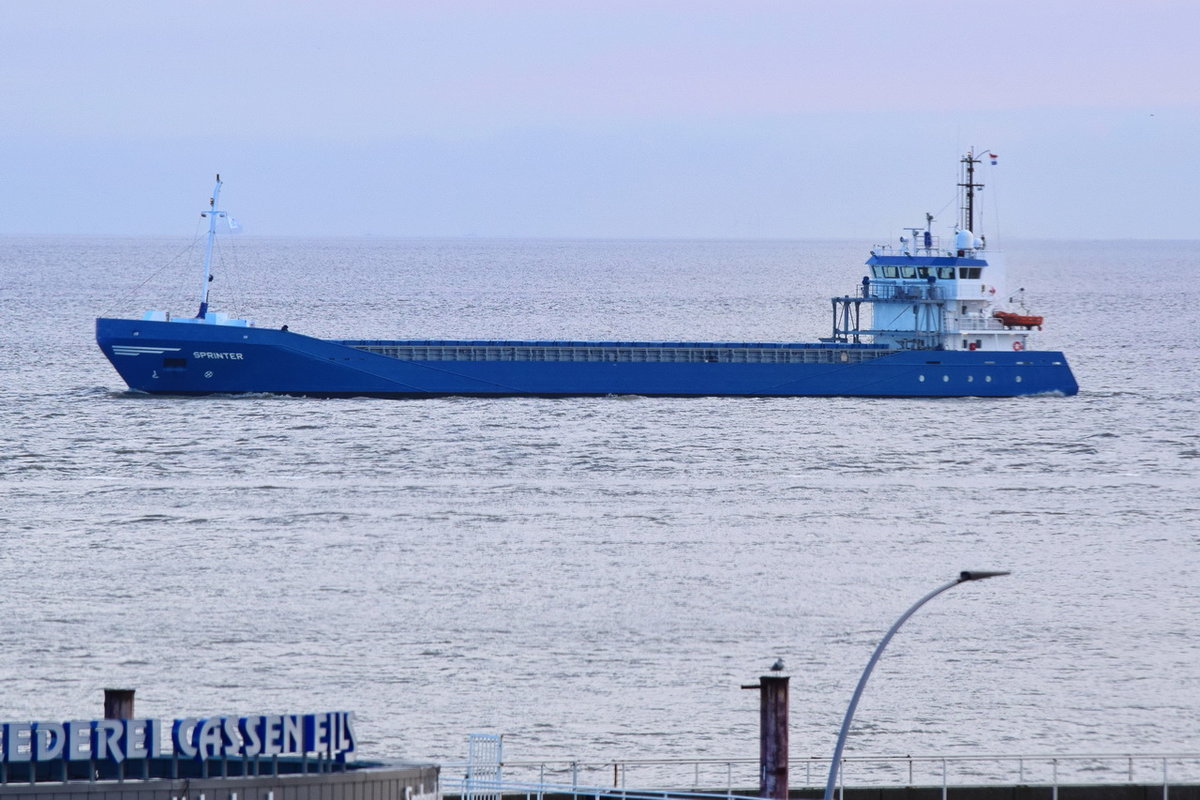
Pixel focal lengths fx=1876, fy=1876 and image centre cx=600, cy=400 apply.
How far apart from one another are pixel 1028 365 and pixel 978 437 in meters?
9.59

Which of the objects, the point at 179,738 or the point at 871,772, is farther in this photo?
the point at 871,772

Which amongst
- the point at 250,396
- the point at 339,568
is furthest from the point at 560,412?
the point at 339,568

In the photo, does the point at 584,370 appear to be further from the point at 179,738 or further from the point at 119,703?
the point at 179,738

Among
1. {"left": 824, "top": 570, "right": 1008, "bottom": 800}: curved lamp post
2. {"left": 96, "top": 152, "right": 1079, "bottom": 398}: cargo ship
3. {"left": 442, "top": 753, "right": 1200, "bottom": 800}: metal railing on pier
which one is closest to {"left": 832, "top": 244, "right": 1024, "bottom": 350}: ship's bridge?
{"left": 96, "top": 152, "right": 1079, "bottom": 398}: cargo ship

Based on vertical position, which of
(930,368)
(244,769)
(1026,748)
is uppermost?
(930,368)

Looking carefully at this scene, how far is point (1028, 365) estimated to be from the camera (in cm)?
7694

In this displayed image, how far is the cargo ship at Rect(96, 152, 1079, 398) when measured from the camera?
73.2 meters

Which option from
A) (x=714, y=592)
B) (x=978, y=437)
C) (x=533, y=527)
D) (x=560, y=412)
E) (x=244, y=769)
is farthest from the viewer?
(x=560, y=412)

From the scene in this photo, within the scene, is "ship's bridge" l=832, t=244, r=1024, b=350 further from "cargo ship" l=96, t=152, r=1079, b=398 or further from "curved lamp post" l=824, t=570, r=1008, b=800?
"curved lamp post" l=824, t=570, r=1008, b=800

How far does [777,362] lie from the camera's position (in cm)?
7688

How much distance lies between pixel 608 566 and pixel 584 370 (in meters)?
32.8

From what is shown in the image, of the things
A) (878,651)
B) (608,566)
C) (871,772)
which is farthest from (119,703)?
(608,566)

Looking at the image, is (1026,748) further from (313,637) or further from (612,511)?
(612,511)

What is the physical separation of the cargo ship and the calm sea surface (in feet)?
3.59
